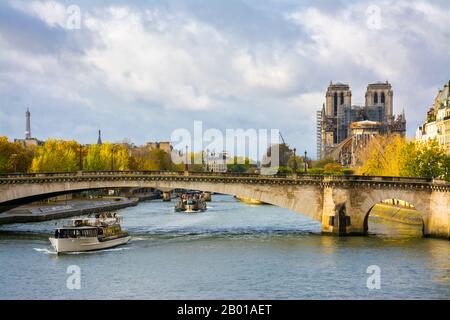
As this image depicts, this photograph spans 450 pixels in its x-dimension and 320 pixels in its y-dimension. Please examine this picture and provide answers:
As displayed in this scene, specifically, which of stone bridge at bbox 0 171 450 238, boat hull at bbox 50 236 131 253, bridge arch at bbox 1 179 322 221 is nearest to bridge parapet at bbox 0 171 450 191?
stone bridge at bbox 0 171 450 238

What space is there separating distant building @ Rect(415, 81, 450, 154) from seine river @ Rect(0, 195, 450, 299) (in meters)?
36.3

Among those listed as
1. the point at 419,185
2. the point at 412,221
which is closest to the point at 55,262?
the point at 419,185

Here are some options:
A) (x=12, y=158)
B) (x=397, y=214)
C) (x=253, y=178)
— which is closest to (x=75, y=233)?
(x=253, y=178)

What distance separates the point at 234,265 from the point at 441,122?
67.0 metres

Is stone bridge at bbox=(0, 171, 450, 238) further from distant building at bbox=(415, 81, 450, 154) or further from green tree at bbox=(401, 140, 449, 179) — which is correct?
distant building at bbox=(415, 81, 450, 154)

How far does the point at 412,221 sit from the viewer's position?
275 feet

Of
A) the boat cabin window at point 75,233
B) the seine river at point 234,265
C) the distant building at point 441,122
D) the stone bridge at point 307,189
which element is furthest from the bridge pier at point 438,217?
the distant building at point 441,122

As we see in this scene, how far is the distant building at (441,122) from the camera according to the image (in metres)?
112

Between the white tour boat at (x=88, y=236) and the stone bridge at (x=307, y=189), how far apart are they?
1232 centimetres

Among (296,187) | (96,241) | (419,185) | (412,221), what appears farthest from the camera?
(412,221)

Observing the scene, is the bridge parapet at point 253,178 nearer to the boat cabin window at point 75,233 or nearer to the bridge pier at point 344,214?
the bridge pier at point 344,214

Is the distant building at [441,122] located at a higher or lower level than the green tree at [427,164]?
higher
